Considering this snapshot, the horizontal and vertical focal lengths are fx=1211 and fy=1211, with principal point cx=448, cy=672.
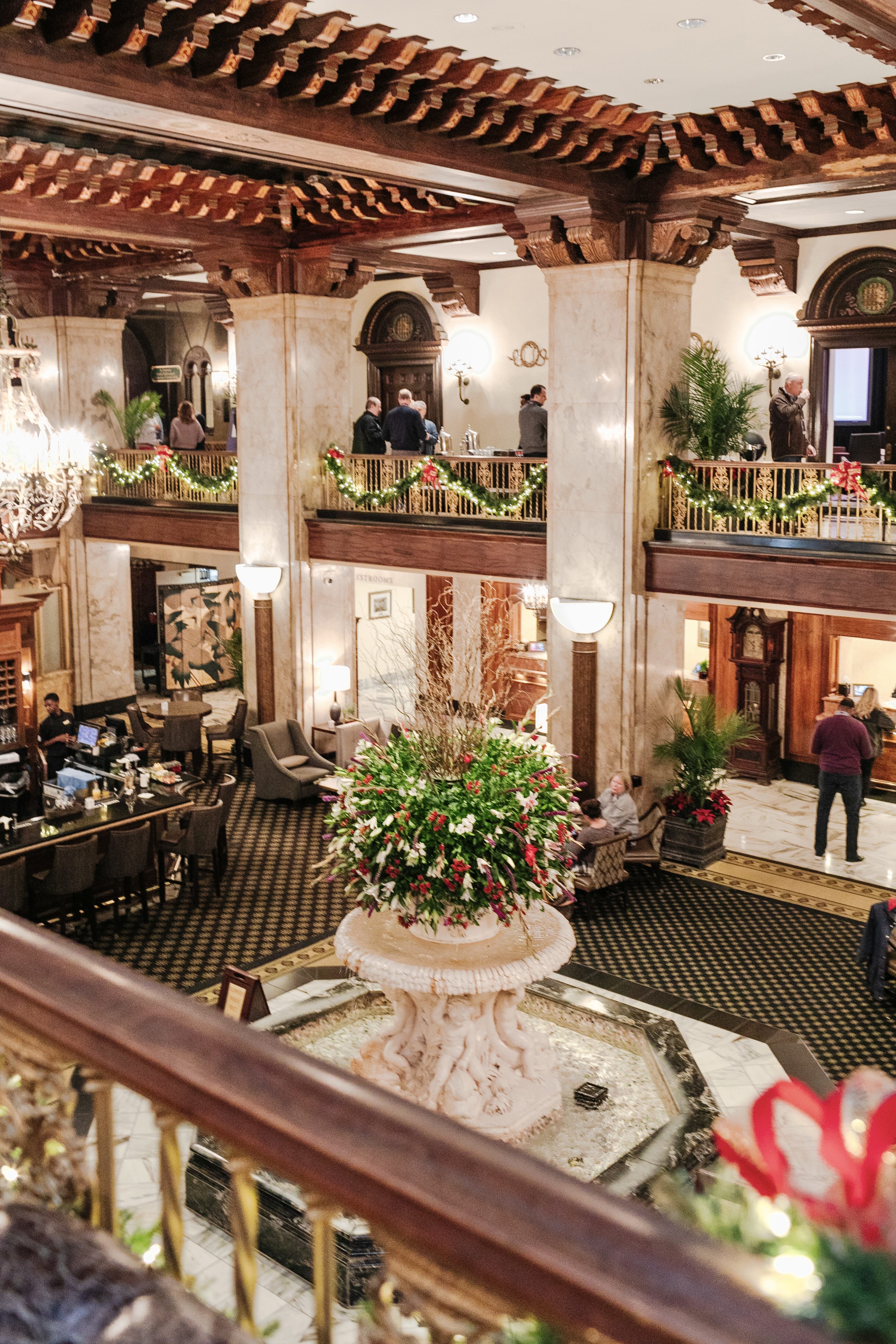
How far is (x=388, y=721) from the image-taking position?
1561cm

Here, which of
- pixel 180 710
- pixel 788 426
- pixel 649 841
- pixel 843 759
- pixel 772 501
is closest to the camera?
pixel 772 501

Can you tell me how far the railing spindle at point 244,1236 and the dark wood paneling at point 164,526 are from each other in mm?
14772

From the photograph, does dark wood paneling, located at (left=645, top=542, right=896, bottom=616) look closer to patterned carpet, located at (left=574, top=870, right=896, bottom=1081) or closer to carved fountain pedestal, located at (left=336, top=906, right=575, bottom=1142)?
patterned carpet, located at (left=574, top=870, right=896, bottom=1081)

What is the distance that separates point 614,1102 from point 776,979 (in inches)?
97.6

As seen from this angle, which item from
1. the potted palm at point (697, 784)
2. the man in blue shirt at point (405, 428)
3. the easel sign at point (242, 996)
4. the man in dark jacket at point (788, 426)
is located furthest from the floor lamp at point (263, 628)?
the easel sign at point (242, 996)

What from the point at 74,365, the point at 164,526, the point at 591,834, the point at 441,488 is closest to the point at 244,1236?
the point at 591,834

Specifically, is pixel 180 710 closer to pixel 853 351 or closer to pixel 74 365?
pixel 74 365

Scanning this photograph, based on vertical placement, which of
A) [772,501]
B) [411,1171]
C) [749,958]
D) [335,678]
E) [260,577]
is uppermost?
[772,501]

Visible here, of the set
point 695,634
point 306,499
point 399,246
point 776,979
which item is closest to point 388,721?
point 306,499

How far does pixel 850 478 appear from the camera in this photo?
9.75 m

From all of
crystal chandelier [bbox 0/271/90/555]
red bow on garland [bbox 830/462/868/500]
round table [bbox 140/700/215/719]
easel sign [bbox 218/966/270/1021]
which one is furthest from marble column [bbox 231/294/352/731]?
easel sign [bbox 218/966/270/1021]

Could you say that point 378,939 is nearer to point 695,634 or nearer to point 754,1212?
point 754,1212

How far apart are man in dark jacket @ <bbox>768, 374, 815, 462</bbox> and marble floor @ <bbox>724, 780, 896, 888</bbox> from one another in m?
3.88

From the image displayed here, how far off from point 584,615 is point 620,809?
185 centimetres
